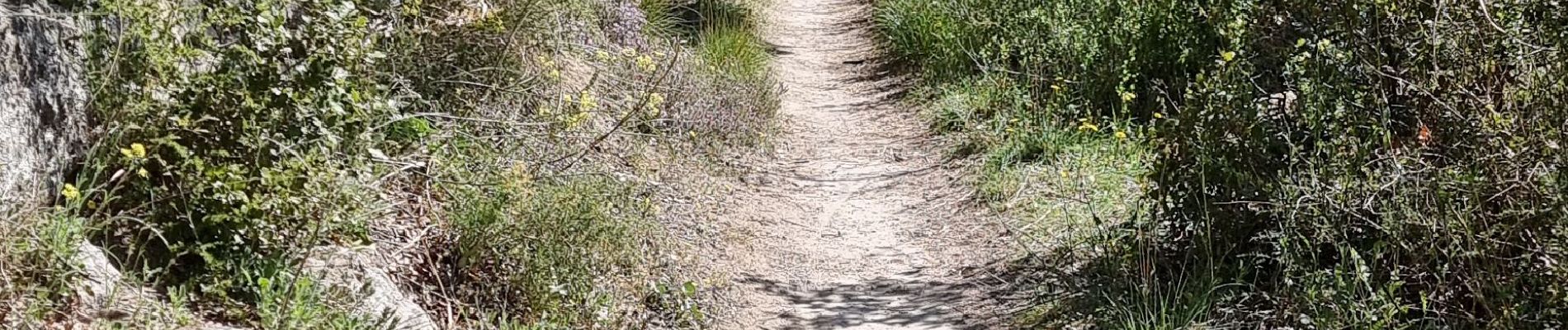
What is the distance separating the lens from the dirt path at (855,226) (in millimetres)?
6059

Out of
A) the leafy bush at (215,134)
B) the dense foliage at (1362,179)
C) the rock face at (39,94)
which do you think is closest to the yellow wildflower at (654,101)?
the dense foliage at (1362,179)

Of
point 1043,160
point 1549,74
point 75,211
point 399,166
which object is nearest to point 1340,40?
point 1549,74

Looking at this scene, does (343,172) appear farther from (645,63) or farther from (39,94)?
(645,63)

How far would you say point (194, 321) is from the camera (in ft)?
12.9

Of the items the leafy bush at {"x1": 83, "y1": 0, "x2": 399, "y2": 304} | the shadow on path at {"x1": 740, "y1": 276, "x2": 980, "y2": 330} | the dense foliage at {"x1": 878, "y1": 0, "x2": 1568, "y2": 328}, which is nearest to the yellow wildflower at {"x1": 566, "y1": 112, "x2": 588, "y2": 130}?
the shadow on path at {"x1": 740, "y1": 276, "x2": 980, "y2": 330}

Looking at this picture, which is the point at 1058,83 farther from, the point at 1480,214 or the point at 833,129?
the point at 1480,214

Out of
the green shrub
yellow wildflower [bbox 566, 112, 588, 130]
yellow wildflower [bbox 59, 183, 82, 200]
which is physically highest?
yellow wildflower [bbox 59, 183, 82, 200]

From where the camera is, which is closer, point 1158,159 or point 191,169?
point 191,169

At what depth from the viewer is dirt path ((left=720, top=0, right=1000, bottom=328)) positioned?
239 inches

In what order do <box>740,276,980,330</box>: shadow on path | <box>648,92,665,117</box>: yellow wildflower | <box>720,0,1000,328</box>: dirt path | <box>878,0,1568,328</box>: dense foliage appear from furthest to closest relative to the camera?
<box>648,92,665,117</box>: yellow wildflower, <box>720,0,1000,328</box>: dirt path, <box>740,276,980,330</box>: shadow on path, <box>878,0,1568,328</box>: dense foliage

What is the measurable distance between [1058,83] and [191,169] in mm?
5981

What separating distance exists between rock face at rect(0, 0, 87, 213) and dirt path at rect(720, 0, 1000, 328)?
9.07 feet

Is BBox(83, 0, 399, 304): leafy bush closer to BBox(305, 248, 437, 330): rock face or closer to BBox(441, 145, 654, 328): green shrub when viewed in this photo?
BBox(305, 248, 437, 330): rock face

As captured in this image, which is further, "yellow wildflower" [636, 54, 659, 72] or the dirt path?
"yellow wildflower" [636, 54, 659, 72]
